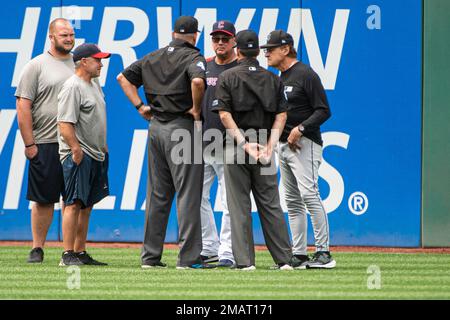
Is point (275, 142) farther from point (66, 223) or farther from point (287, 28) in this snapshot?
point (287, 28)

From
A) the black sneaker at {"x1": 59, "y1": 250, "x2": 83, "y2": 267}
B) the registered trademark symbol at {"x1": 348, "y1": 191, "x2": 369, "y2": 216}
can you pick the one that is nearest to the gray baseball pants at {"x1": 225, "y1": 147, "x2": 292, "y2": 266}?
the black sneaker at {"x1": 59, "y1": 250, "x2": 83, "y2": 267}

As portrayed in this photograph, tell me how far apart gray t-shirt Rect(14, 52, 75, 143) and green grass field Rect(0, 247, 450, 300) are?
1299mm

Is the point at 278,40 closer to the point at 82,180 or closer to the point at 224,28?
the point at 224,28

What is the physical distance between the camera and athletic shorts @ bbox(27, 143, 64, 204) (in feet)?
35.8

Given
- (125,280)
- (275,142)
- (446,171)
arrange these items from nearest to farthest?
(125,280) → (275,142) → (446,171)

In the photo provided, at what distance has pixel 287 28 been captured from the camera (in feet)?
41.6

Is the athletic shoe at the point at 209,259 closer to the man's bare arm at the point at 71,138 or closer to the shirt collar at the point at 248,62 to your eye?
the man's bare arm at the point at 71,138

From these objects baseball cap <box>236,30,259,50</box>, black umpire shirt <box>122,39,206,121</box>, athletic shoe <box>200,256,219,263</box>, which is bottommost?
athletic shoe <box>200,256,219,263</box>

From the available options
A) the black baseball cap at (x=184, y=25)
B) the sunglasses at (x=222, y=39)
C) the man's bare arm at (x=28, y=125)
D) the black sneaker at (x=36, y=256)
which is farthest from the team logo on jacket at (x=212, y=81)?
the black sneaker at (x=36, y=256)

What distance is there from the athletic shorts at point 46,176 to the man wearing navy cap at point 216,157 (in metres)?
1.46

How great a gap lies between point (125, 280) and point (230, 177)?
1492 millimetres

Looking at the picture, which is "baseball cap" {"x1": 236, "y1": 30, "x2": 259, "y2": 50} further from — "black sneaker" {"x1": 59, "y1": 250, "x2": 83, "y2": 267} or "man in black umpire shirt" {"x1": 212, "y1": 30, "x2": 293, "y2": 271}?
"black sneaker" {"x1": 59, "y1": 250, "x2": 83, "y2": 267}

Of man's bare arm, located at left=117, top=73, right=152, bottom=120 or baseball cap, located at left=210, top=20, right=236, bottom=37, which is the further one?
baseball cap, located at left=210, top=20, right=236, bottom=37

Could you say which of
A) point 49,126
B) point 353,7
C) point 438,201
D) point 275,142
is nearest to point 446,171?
point 438,201
